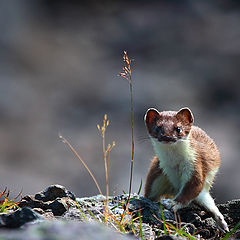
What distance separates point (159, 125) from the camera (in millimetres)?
4793

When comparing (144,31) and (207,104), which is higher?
(144,31)

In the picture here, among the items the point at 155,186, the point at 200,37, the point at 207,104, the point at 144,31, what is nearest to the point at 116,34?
the point at 144,31

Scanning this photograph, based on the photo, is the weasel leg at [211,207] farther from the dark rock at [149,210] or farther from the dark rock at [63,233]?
the dark rock at [63,233]

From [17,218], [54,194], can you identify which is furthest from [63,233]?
[54,194]

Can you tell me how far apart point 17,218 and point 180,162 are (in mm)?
1959

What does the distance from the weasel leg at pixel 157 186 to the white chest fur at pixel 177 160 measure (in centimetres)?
8

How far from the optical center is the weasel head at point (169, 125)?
4738 mm

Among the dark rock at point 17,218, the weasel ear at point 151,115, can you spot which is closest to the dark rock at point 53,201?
the dark rock at point 17,218

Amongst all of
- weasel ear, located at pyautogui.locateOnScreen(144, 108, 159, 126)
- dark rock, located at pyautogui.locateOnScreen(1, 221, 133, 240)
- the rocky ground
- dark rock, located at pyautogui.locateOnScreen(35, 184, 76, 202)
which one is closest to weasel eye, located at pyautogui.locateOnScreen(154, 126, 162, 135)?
weasel ear, located at pyautogui.locateOnScreen(144, 108, 159, 126)

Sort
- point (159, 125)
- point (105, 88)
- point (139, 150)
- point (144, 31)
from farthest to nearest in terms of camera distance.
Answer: point (144, 31)
point (105, 88)
point (139, 150)
point (159, 125)

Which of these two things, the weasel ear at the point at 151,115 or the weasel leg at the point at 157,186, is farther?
the weasel leg at the point at 157,186

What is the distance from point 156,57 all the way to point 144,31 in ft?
4.01

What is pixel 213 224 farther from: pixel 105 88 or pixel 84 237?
pixel 105 88

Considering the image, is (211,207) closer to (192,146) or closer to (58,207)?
(192,146)
